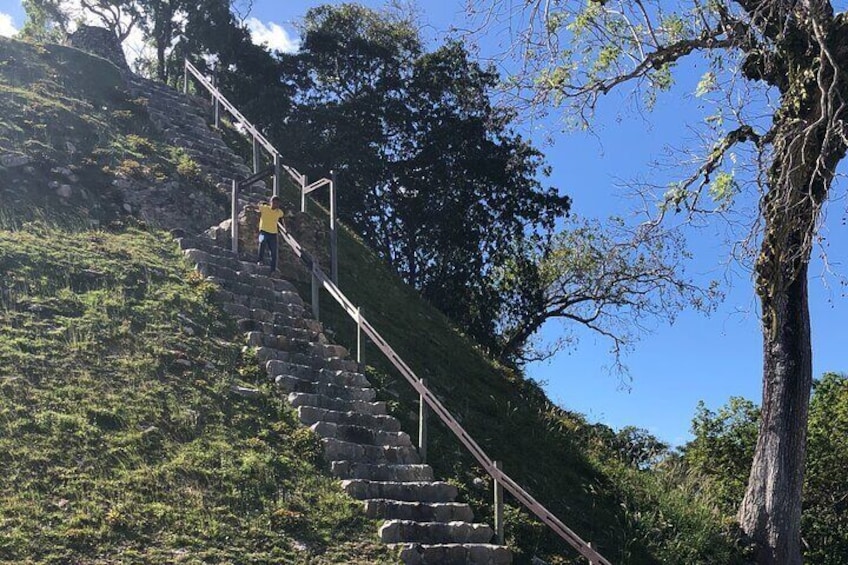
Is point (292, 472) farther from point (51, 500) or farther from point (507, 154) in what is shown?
point (507, 154)

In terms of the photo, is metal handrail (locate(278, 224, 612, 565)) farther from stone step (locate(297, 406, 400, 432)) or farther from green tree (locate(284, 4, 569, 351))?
green tree (locate(284, 4, 569, 351))

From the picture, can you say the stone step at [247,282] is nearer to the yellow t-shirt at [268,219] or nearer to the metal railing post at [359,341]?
the yellow t-shirt at [268,219]

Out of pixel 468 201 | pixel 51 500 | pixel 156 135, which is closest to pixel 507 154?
pixel 468 201

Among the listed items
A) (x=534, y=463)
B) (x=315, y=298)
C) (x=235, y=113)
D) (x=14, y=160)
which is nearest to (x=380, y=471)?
(x=534, y=463)

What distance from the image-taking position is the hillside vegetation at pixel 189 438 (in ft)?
20.8

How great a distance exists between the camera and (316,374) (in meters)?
9.84

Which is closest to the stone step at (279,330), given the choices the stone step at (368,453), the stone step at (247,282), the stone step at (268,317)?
the stone step at (268,317)

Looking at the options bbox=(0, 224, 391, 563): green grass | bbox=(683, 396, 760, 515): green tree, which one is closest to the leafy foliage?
bbox=(683, 396, 760, 515): green tree

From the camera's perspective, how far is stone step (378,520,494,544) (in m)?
7.20

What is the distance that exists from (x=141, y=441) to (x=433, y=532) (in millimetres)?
2831

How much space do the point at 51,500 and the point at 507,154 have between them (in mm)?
19988

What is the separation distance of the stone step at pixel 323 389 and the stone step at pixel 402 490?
5.71 ft

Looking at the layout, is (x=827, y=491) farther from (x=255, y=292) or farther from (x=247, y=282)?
(x=247, y=282)

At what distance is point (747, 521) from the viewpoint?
989 cm
